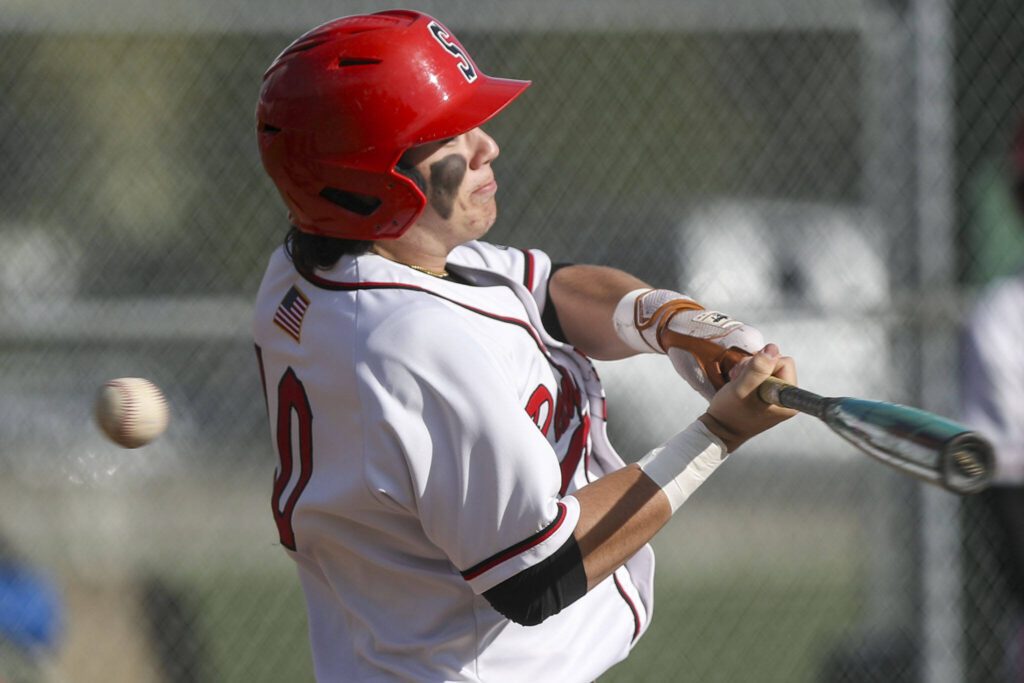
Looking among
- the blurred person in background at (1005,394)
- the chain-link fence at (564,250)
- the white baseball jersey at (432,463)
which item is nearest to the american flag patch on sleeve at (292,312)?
the white baseball jersey at (432,463)

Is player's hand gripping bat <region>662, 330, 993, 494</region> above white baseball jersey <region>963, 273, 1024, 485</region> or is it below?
above

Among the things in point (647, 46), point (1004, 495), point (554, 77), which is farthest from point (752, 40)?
point (1004, 495)

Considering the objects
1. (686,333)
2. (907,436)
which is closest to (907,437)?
(907,436)

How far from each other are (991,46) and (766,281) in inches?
42.4

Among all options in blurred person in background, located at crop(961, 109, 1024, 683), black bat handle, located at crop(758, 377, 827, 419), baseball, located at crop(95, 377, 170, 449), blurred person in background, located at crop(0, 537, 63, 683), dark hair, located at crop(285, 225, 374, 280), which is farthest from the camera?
blurred person in background, located at crop(0, 537, 63, 683)

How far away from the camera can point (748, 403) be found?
2.05 m

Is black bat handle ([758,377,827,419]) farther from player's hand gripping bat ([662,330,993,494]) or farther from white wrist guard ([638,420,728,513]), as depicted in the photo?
white wrist guard ([638,420,728,513])

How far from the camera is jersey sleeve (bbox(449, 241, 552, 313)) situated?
2.42 m

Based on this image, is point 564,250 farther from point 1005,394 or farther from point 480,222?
point 480,222

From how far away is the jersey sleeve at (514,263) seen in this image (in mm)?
2418

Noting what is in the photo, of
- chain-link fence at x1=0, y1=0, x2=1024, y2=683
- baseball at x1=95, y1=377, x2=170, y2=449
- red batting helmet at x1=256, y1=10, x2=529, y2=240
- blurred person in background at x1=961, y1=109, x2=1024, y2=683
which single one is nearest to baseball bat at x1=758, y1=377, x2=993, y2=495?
red batting helmet at x1=256, y1=10, x2=529, y2=240

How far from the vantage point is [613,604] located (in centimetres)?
230

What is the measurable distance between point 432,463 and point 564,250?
7.55 ft

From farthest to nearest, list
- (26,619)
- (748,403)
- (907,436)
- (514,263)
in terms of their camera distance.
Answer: (26,619)
(514,263)
(748,403)
(907,436)
